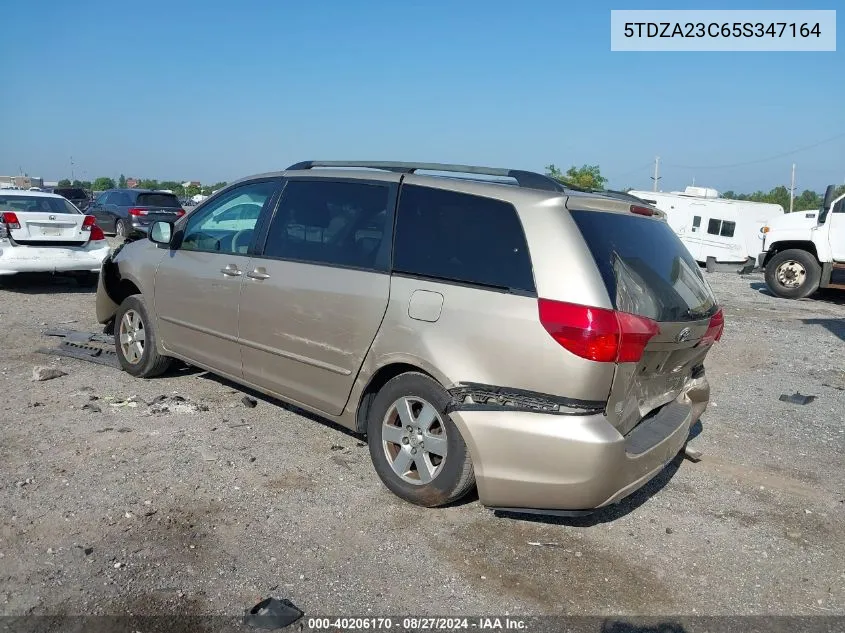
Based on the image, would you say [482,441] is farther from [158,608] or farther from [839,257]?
[839,257]

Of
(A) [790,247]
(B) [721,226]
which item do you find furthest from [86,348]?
(B) [721,226]

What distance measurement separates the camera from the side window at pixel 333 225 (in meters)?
4.17

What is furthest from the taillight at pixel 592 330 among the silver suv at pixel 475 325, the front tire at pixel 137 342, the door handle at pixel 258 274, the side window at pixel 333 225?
the front tire at pixel 137 342

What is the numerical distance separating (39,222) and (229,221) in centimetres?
657

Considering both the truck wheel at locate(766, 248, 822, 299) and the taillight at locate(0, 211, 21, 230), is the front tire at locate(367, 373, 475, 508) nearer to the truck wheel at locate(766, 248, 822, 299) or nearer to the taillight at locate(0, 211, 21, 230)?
the taillight at locate(0, 211, 21, 230)

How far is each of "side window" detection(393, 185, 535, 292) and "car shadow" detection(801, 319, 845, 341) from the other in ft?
26.8

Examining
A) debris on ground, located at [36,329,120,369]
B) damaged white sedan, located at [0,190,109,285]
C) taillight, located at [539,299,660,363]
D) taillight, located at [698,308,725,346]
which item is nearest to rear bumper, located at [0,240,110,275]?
damaged white sedan, located at [0,190,109,285]

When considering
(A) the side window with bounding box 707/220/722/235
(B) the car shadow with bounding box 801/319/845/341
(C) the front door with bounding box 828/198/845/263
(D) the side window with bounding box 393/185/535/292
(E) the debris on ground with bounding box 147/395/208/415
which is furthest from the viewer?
(A) the side window with bounding box 707/220/722/235

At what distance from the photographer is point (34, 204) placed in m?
11.2

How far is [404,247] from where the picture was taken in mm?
3996

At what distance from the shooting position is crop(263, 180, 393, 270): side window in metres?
4.17

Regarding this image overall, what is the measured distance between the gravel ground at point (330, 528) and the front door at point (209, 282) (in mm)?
485

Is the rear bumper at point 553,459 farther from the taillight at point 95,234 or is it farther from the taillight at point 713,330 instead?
the taillight at point 95,234

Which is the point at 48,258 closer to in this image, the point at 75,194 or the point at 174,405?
the point at 174,405
